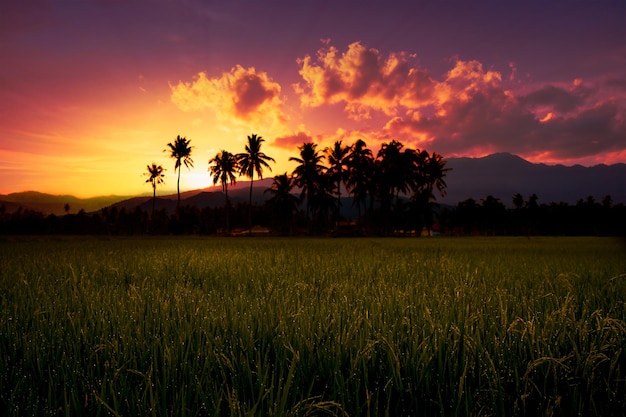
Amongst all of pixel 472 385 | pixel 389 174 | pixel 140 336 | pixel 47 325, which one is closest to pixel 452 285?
pixel 472 385

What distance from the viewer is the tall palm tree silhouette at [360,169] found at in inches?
2505

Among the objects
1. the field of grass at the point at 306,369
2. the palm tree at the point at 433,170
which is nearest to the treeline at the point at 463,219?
the palm tree at the point at 433,170

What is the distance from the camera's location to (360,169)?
63.8 metres

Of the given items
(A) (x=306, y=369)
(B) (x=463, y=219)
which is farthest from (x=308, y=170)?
(B) (x=463, y=219)

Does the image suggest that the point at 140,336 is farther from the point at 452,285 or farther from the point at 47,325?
the point at 452,285

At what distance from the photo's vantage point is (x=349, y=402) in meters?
1.44

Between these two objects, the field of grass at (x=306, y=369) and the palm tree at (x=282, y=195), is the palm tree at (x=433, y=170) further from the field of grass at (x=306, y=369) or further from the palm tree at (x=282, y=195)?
the field of grass at (x=306, y=369)

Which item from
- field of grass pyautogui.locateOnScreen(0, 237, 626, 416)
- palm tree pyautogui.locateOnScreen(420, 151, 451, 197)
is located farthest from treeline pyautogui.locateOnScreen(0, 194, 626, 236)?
field of grass pyautogui.locateOnScreen(0, 237, 626, 416)

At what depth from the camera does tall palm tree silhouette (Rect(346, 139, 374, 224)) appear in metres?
63.6

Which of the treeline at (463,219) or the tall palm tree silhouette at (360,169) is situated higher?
the tall palm tree silhouette at (360,169)

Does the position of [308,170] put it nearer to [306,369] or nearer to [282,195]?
[282,195]

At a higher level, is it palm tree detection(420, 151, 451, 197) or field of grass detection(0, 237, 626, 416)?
palm tree detection(420, 151, 451, 197)

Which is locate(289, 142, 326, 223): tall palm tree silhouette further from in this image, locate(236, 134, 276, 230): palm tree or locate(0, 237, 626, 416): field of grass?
locate(0, 237, 626, 416): field of grass

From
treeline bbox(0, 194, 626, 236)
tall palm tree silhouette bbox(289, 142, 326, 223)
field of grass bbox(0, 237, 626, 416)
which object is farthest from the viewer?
treeline bbox(0, 194, 626, 236)
